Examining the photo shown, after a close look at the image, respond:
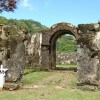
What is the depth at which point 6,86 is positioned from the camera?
420 inches

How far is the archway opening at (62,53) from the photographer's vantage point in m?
22.6

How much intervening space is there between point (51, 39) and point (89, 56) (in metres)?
11.9

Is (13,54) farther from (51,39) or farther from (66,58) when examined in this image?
(66,58)

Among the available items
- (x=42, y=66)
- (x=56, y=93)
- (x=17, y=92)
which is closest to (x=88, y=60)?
(x=56, y=93)

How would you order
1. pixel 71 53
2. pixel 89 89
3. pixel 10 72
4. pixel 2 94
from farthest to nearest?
pixel 71 53 → pixel 10 72 → pixel 89 89 → pixel 2 94

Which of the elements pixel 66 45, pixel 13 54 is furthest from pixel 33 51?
pixel 66 45

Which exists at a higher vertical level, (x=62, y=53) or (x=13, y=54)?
(x=62, y=53)

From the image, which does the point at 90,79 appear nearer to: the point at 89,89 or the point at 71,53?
the point at 89,89

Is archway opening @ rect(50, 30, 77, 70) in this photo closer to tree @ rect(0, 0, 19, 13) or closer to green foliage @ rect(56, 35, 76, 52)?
green foliage @ rect(56, 35, 76, 52)

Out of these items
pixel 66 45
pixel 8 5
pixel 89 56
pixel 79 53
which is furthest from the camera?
pixel 66 45

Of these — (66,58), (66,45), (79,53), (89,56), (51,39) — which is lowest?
(89,56)

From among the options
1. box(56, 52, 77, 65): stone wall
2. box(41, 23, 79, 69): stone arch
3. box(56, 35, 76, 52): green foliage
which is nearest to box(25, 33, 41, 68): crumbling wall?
box(41, 23, 79, 69): stone arch

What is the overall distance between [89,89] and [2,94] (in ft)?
9.11

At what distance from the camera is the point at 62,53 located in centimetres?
3027
